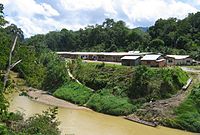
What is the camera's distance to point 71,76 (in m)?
61.3

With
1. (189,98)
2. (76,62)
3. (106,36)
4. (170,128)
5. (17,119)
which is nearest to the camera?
(17,119)

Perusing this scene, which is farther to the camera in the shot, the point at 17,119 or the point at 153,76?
the point at 153,76

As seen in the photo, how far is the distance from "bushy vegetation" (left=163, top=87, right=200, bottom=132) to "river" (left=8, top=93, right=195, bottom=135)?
0.87 meters

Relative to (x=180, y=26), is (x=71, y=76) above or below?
below

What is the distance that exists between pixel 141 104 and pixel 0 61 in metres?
26.5

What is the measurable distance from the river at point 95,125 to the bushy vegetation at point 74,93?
4323mm

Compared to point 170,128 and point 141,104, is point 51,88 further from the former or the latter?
point 170,128

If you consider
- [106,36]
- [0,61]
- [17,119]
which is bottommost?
[17,119]

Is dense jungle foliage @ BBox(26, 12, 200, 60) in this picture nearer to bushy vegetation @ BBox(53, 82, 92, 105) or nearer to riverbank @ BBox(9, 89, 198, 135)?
bushy vegetation @ BBox(53, 82, 92, 105)

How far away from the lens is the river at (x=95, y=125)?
34.9m

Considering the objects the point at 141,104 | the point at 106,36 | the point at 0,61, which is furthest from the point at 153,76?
the point at 106,36

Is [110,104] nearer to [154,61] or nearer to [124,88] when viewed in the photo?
[124,88]

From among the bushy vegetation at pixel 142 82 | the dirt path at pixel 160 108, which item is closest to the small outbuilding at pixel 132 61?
the bushy vegetation at pixel 142 82

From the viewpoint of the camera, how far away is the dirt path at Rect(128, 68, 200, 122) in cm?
3962
